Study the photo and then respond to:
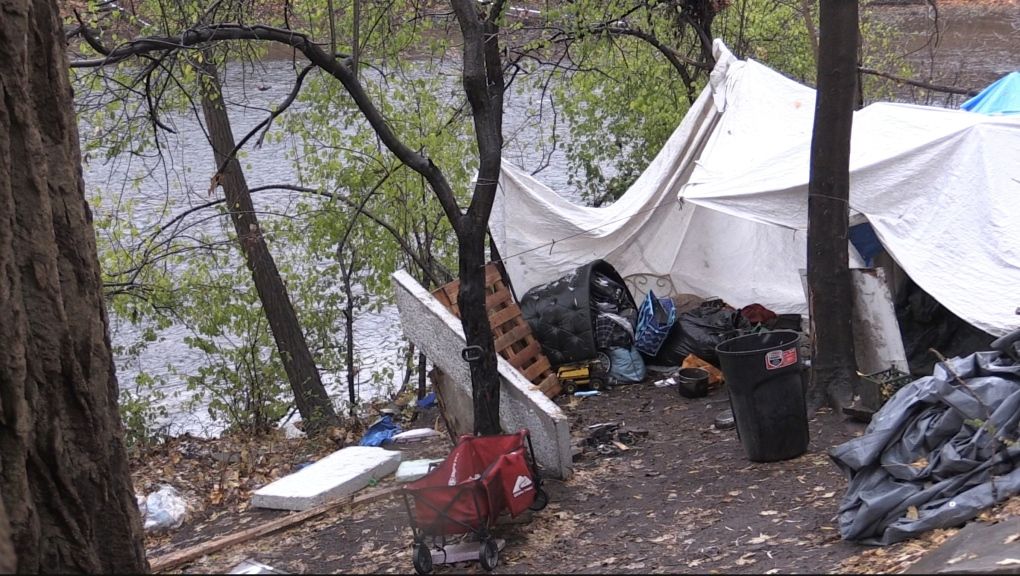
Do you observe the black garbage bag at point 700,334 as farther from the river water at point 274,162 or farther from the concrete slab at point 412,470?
the river water at point 274,162

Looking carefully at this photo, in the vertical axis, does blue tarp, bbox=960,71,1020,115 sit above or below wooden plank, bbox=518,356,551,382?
above

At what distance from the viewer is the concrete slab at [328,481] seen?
7066 mm

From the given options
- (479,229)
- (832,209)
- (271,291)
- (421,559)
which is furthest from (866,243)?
(271,291)

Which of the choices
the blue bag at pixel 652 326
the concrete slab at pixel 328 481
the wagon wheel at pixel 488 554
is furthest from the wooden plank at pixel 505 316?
the wagon wheel at pixel 488 554

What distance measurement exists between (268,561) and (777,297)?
20.1 ft

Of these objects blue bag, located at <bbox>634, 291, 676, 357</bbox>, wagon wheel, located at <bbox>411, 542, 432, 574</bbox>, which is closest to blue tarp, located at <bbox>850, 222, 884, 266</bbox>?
blue bag, located at <bbox>634, 291, 676, 357</bbox>

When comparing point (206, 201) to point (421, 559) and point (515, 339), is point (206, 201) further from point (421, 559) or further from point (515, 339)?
point (421, 559)

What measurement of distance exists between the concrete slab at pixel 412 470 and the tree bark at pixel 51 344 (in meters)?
3.26

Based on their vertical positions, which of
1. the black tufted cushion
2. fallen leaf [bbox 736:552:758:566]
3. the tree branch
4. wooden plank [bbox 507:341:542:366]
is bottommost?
fallen leaf [bbox 736:552:758:566]

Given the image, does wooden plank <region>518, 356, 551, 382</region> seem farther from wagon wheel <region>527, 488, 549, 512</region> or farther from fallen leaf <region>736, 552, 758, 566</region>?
fallen leaf <region>736, 552, 758, 566</region>

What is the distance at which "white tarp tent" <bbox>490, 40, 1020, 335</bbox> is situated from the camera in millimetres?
7766

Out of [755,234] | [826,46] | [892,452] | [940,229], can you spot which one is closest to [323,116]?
[755,234]

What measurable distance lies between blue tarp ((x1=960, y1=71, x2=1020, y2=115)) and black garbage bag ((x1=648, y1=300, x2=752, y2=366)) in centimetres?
304

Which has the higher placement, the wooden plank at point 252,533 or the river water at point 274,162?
the river water at point 274,162
